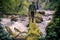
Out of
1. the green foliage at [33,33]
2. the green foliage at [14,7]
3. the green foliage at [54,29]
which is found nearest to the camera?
the green foliage at [54,29]

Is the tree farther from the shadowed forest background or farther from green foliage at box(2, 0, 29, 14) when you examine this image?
green foliage at box(2, 0, 29, 14)

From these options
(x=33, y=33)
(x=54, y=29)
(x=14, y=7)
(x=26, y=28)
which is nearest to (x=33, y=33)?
(x=33, y=33)

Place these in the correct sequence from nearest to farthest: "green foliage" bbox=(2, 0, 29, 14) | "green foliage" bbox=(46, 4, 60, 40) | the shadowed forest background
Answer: "green foliage" bbox=(46, 4, 60, 40)
the shadowed forest background
"green foliage" bbox=(2, 0, 29, 14)

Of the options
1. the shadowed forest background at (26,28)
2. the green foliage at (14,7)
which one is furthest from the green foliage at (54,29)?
the green foliage at (14,7)

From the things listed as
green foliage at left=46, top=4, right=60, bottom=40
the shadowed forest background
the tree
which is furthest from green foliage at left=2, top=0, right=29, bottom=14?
green foliage at left=46, top=4, right=60, bottom=40

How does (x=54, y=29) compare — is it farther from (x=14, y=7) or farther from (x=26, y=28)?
(x=14, y=7)

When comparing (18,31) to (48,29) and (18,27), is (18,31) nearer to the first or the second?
(18,27)

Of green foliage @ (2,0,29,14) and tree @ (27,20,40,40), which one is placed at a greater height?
tree @ (27,20,40,40)

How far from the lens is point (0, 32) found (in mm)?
7137

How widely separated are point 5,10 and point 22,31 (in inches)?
287

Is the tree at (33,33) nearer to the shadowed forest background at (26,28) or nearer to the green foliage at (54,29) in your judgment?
the shadowed forest background at (26,28)

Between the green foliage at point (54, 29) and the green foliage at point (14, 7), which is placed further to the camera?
the green foliage at point (14, 7)

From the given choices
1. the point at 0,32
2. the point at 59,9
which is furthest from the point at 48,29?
the point at 0,32

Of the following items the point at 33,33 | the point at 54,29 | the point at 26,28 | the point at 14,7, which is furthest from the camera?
the point at 14,7
